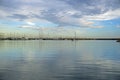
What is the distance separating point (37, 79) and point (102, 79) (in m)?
6.59

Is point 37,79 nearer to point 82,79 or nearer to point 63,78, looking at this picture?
point 63,78

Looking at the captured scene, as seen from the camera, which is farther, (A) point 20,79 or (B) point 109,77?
(B) point 109,77

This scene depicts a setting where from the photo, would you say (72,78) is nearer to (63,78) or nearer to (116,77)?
(63,78)

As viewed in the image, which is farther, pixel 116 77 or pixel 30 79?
pixel 116 77

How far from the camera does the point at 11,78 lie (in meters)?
22.6

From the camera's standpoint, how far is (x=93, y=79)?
22.5 metres

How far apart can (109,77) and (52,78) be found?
6033mm

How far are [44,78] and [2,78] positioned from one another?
421 cm

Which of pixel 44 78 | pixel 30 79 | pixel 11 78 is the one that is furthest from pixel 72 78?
pixel 11 78

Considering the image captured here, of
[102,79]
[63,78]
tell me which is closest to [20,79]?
[63,78]

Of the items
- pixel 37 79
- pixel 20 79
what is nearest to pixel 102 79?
pixel 37 79

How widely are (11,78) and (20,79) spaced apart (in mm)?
1117

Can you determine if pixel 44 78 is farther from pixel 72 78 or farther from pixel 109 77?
pixel 109 77

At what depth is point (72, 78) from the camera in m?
22.9
